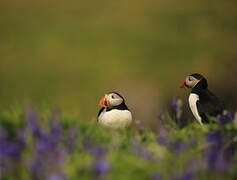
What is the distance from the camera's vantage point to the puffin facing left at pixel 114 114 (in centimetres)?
457

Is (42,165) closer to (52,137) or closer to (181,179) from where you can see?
(52,137)

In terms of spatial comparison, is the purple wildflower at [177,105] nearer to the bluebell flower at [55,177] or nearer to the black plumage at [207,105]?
the bluebell flower at [55,177]

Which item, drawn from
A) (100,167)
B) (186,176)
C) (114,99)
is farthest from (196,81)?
(100,167)

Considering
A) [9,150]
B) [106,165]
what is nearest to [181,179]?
[106,165]

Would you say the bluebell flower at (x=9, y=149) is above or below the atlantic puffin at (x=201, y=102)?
below

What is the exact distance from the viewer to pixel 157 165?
85.1 inches

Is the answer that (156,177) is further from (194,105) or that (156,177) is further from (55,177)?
(194,105)

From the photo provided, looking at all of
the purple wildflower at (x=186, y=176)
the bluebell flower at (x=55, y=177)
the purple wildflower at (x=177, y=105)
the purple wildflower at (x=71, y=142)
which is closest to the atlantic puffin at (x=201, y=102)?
the purple wildflower at (x=177, y=105)

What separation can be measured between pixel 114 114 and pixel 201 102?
2.61 ft

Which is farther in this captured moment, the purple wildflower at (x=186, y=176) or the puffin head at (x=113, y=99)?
the puffin head at (x=113, y=99)

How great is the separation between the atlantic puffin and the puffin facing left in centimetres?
61

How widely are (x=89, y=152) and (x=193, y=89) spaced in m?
3.07

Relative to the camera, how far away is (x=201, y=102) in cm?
494

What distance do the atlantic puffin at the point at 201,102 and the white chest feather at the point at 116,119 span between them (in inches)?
24.5
